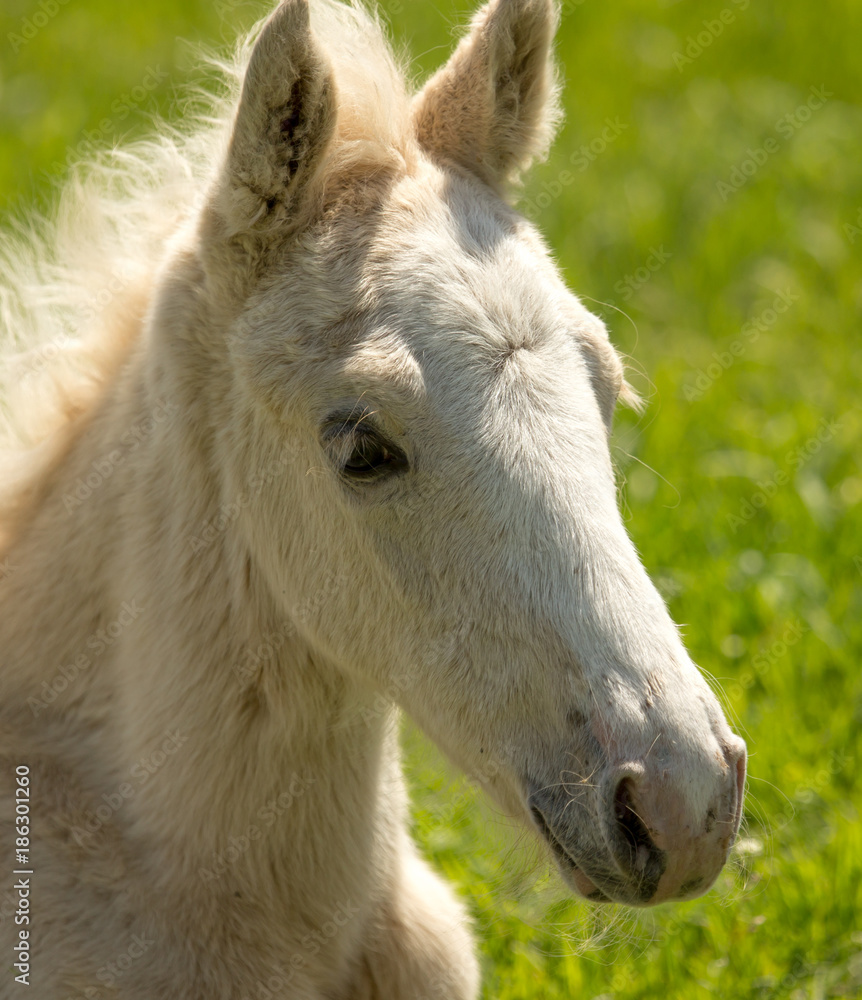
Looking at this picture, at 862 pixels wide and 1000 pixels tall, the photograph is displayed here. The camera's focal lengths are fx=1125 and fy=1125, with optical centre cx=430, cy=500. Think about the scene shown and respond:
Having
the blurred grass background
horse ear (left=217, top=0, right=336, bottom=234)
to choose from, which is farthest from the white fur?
the blurred grass background

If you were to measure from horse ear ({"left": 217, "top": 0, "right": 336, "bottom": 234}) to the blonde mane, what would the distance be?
288mm

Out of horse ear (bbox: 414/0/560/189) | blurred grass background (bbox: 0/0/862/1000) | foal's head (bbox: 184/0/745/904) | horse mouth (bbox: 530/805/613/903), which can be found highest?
horse ear (bbox: 414/0/560/189)

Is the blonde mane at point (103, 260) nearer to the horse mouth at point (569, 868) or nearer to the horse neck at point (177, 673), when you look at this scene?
the horse neck at point (177, 673)

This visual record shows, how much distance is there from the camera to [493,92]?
2926 millimetres

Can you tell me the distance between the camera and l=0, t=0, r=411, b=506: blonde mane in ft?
9.48

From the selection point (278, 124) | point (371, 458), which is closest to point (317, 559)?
point (371, 458)

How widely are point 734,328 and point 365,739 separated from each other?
5297mm

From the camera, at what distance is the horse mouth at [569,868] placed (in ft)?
7.43

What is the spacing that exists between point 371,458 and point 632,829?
3.07 ft

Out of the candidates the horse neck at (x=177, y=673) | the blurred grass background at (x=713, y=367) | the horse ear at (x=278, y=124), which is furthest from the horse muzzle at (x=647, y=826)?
the horse ear at (x=278, y=124)

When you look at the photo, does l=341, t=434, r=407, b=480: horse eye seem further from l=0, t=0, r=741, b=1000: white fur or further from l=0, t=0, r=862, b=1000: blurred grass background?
l=0, t=0, r=862, b=1000: blurred grass background

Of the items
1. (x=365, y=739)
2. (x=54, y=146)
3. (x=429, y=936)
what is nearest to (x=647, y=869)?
(x=365, y=739)

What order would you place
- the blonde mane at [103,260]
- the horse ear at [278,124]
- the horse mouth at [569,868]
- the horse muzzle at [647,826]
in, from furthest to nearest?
the blonde mane at [103,260]
the horse ear at [278,124]
the horse mouth at [569,868]
the horse muzzle at [647,826]

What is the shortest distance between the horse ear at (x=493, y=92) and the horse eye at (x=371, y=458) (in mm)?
893
